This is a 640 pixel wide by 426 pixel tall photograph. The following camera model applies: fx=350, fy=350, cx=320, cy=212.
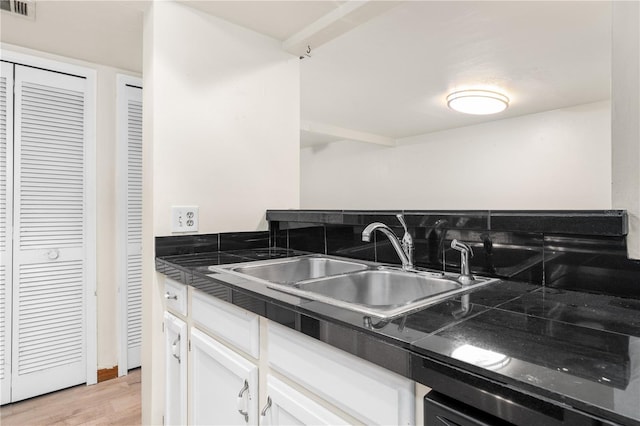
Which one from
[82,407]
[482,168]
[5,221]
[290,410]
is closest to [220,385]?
[290,410]

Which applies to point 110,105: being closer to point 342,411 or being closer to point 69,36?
point 69,36

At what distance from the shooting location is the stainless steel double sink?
1019 mm

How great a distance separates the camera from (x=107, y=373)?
2.29 meters

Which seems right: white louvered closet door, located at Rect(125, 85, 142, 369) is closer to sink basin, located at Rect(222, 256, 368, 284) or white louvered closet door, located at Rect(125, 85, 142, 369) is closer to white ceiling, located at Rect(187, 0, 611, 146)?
white ceiling, located at Rect(187, 0, 611, 146)

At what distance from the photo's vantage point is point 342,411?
73cm

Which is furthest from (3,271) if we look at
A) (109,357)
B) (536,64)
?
(536,64)

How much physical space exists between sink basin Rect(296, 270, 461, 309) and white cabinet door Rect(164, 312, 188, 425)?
582 mm

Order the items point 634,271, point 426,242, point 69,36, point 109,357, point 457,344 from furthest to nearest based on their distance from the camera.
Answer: point 109,357 < point 69,36 < point 426,242 < point 634,271 < point 457,344

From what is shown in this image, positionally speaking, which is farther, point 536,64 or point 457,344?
point 536,64

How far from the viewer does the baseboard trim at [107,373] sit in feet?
7.43

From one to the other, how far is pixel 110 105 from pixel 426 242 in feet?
7.25

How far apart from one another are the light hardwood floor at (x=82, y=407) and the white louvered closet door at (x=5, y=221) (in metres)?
0.16

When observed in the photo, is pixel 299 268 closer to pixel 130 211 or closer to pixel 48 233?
pixel 130 211

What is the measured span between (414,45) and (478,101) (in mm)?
1116
